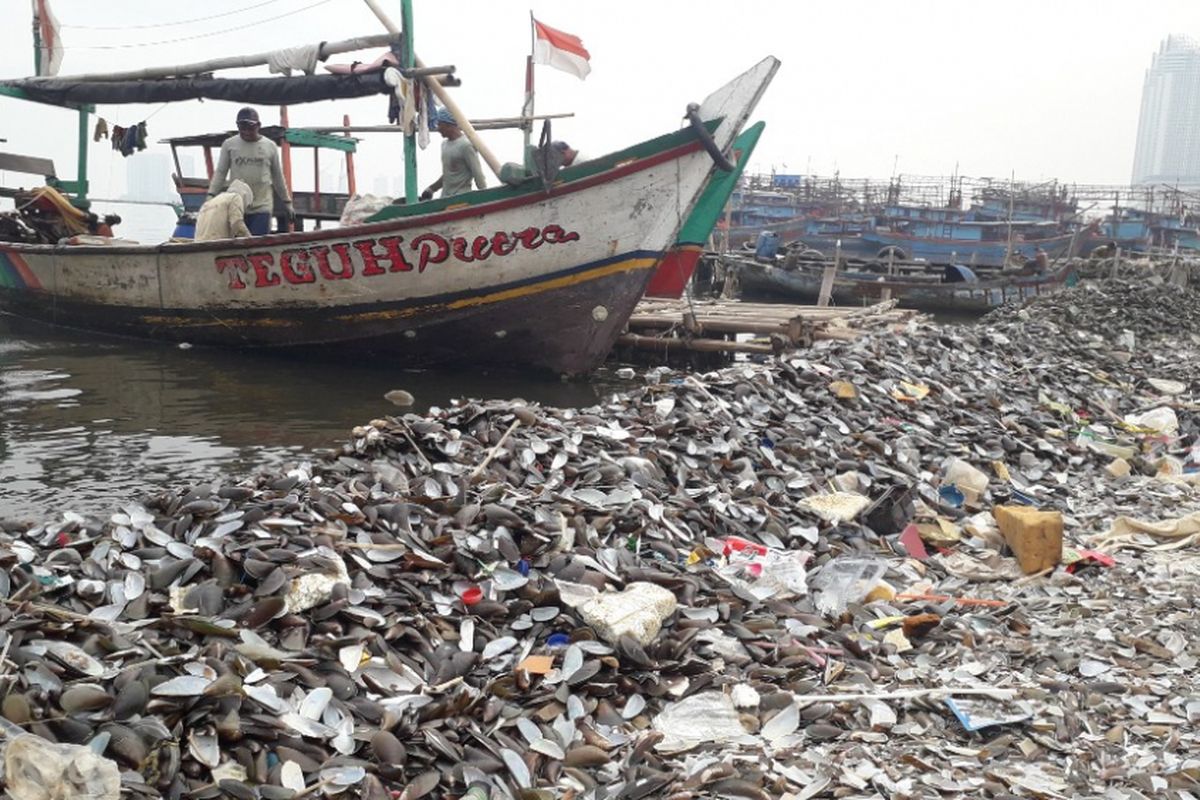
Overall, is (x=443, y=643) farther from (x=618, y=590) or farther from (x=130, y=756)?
(x=130, y=756)

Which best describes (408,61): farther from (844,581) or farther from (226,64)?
(844,581)

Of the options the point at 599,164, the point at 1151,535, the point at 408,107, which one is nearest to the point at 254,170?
the point at 408,107

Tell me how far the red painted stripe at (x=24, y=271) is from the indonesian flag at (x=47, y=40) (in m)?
2.92

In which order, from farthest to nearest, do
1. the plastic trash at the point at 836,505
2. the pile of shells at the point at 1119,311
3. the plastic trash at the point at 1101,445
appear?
the pile of shells at the point at 1119,311, the plastic trash at the point at 1101,445, the plastic trash at the point at 836,505

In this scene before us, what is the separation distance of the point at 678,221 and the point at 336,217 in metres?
5.86

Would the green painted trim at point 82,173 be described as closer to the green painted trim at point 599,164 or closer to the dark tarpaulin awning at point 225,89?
the dark tarpaulin awning at point 225,89

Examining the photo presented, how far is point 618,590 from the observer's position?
3691 millimetres

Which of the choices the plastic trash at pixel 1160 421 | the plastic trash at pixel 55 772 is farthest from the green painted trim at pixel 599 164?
the plastic trash at pixel 55 772

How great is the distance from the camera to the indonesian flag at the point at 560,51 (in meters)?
10.3

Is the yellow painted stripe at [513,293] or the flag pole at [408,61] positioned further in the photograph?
the flag pole at [408,61]

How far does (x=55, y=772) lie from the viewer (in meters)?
2.16

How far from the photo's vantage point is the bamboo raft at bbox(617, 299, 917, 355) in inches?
432

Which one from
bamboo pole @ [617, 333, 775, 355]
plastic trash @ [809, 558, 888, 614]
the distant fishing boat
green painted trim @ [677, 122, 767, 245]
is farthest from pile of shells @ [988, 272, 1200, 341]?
the distant fishing boat

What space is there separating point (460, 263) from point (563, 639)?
6.30 meters
